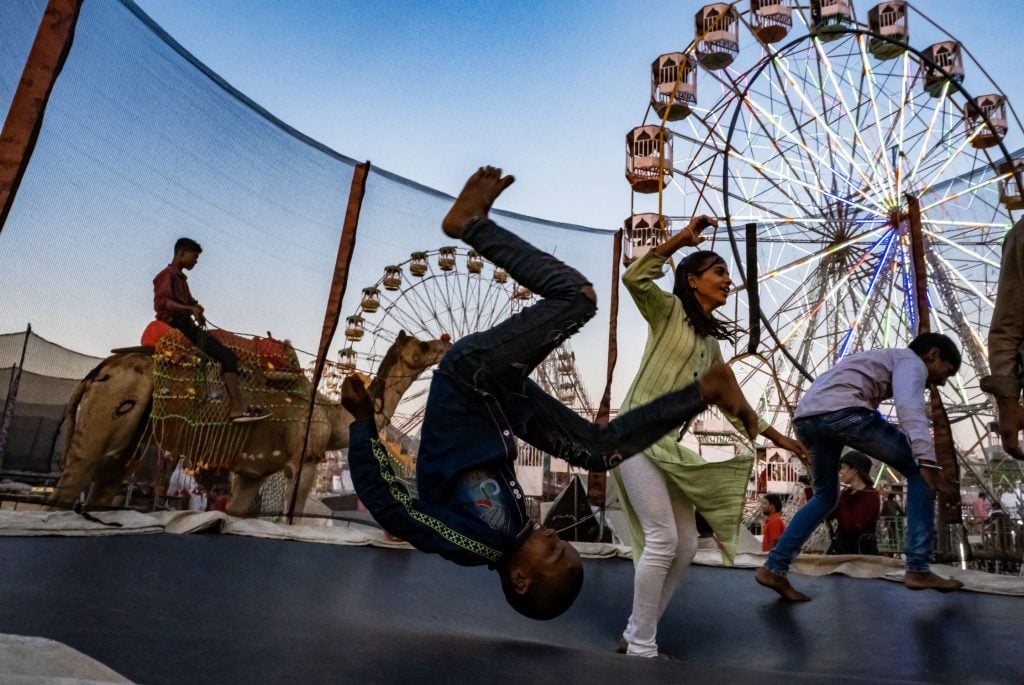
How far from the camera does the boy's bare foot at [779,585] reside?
2.59m

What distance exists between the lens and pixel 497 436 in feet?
5.30

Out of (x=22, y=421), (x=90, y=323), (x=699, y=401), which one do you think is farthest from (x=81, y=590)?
(x=22, y=421)

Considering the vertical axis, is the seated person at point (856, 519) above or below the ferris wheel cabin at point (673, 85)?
below

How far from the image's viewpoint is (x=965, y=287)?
10.1 m

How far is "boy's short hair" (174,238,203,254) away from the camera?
4.19 meters

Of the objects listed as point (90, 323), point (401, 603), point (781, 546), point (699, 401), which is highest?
point (90, 323)

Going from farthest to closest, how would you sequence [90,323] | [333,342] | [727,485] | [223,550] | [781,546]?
[333,342], [90,323], [223,550], [781,546], [727,485]

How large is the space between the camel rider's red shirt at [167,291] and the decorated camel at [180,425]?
183 mm

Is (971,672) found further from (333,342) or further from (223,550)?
(333,342)

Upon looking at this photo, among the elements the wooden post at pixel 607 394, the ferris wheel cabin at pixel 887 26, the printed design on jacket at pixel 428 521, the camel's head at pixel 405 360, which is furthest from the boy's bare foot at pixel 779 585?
the ferris wheel cabin at pixel 887 26

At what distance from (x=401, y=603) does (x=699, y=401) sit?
1.13 meters

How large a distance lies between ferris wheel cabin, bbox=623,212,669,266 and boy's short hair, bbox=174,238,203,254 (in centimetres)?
558

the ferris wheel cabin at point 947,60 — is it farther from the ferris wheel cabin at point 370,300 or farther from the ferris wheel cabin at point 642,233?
the ferris wheel cabin at point 370,300

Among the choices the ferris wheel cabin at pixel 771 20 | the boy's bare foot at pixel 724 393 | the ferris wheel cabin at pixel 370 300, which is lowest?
the boy's bare foot at pixel 724 393
